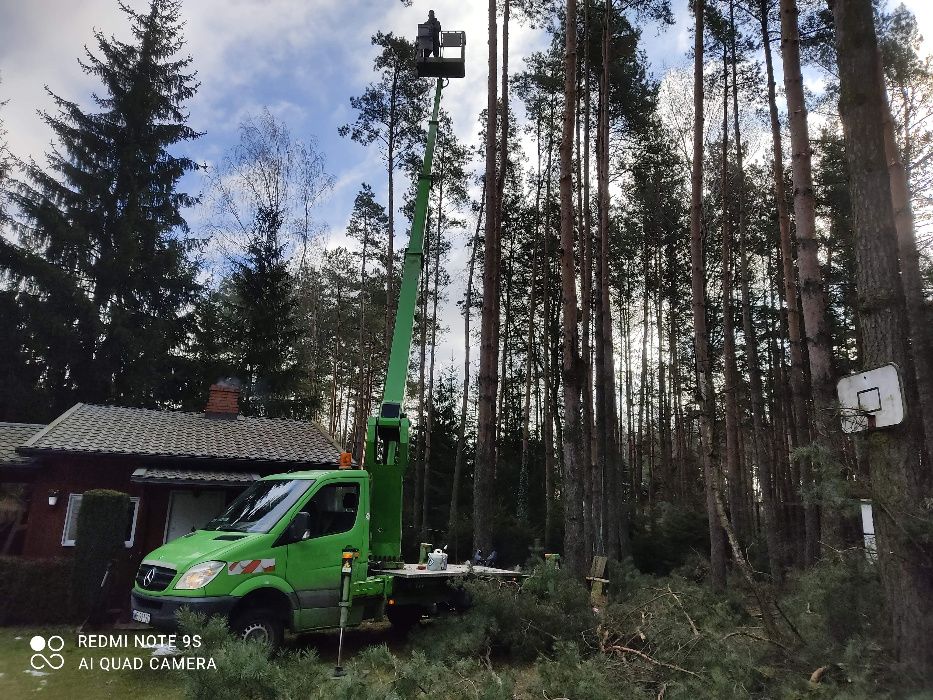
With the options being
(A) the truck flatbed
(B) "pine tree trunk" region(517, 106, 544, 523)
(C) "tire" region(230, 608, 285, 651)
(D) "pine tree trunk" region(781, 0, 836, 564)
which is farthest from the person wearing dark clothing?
(B) "pine tree trunk" region(517, 106, 544, 523)

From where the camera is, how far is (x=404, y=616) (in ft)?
29.5

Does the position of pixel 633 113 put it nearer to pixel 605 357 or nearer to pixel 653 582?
pixel 605 357

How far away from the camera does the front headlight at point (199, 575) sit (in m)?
6.59

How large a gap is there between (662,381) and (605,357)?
13351 mm

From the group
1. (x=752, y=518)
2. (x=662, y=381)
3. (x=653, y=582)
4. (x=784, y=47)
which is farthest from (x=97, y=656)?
(x=752, y=518)

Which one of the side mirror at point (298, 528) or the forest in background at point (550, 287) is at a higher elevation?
the forest in background at point (550, 287)

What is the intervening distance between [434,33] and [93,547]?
9902 mm

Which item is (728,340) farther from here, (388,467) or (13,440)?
(13,440)

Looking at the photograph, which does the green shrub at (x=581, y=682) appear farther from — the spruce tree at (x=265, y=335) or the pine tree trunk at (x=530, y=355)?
the spruce tree at (x=265, y=335)

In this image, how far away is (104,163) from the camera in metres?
22.2

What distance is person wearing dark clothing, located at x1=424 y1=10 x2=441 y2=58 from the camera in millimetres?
9932

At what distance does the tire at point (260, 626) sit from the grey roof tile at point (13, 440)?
27.1 ft

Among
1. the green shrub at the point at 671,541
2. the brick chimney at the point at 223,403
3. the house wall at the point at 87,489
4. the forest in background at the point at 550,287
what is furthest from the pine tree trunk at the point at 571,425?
the brick chimney at the point at 223,403

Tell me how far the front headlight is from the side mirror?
0.83 meters
